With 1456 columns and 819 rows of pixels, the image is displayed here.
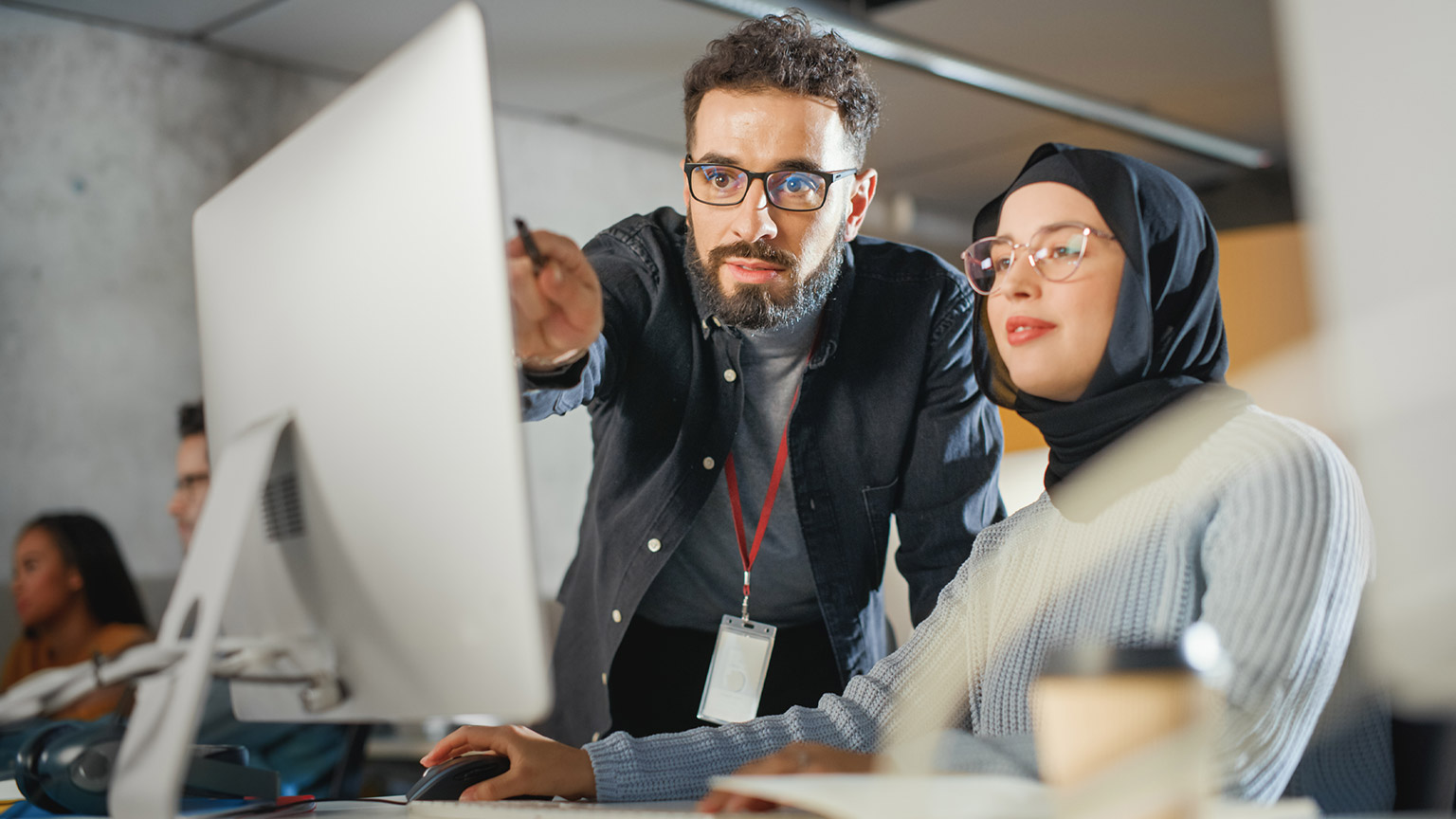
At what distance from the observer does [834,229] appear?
1.72 metres

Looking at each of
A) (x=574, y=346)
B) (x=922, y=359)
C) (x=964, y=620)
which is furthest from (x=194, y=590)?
(x=922, y=359)

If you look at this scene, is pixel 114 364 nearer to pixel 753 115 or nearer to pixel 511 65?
pixel 511 65

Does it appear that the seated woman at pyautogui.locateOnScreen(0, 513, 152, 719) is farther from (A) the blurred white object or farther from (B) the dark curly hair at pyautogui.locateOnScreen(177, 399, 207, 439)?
(A) the blurred white object

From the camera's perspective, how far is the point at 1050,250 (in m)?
1.28

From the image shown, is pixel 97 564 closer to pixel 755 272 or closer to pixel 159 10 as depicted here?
pixel 159 10

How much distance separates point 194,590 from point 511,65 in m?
3.76

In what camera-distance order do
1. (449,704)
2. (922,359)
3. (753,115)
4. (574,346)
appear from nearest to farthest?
(449,704), (574,346), (753,115), (922,359)

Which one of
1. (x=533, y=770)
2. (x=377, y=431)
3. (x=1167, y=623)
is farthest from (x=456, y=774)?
(x=1167, y=623)

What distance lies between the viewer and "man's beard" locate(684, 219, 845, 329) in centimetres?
166

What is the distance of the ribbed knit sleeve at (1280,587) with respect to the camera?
0.90 m

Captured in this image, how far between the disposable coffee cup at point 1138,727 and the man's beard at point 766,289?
1.12 meters

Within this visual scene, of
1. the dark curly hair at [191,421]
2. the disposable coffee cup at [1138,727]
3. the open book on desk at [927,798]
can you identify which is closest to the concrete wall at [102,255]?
the dark curly hair at [191,421]

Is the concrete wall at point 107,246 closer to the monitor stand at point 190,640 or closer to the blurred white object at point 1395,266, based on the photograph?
the blurred white object at point 1395,266

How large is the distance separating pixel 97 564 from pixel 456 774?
2.74m
